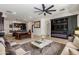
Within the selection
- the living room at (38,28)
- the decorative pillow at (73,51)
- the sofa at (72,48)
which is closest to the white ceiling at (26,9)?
the living room at (38,28)

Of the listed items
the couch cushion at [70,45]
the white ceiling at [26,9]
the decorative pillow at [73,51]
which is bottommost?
the decorative pillow at [73,51]

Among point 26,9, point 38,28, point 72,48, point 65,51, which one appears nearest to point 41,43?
point 38,28

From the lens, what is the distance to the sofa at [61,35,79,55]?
1497mm

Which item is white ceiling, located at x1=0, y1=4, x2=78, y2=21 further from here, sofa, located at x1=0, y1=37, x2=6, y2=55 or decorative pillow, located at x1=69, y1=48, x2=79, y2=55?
decorative pillow, located at x1=69, y1=48, x2=79, y2=55

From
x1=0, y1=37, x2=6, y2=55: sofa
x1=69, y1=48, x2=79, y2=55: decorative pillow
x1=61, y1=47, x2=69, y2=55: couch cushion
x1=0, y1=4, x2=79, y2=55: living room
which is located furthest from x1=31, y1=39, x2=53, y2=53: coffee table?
x1=0, y1=37, x2=6, y2=55: sofa

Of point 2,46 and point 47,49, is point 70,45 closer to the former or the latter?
point 47,49

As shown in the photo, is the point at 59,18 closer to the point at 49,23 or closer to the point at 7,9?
the point at 49,23

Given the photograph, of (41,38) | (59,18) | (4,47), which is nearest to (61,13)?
(59,18)

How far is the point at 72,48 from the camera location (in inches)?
58.7

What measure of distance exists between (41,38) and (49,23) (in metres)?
0.35

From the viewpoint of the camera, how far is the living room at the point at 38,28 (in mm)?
1513

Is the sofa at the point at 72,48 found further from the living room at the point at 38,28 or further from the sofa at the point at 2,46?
the sofa at the point at 2,46

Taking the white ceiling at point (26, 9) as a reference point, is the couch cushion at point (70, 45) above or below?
below

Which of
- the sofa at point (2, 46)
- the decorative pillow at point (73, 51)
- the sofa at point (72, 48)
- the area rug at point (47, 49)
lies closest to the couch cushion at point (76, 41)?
the sofa at point (72, 48)
